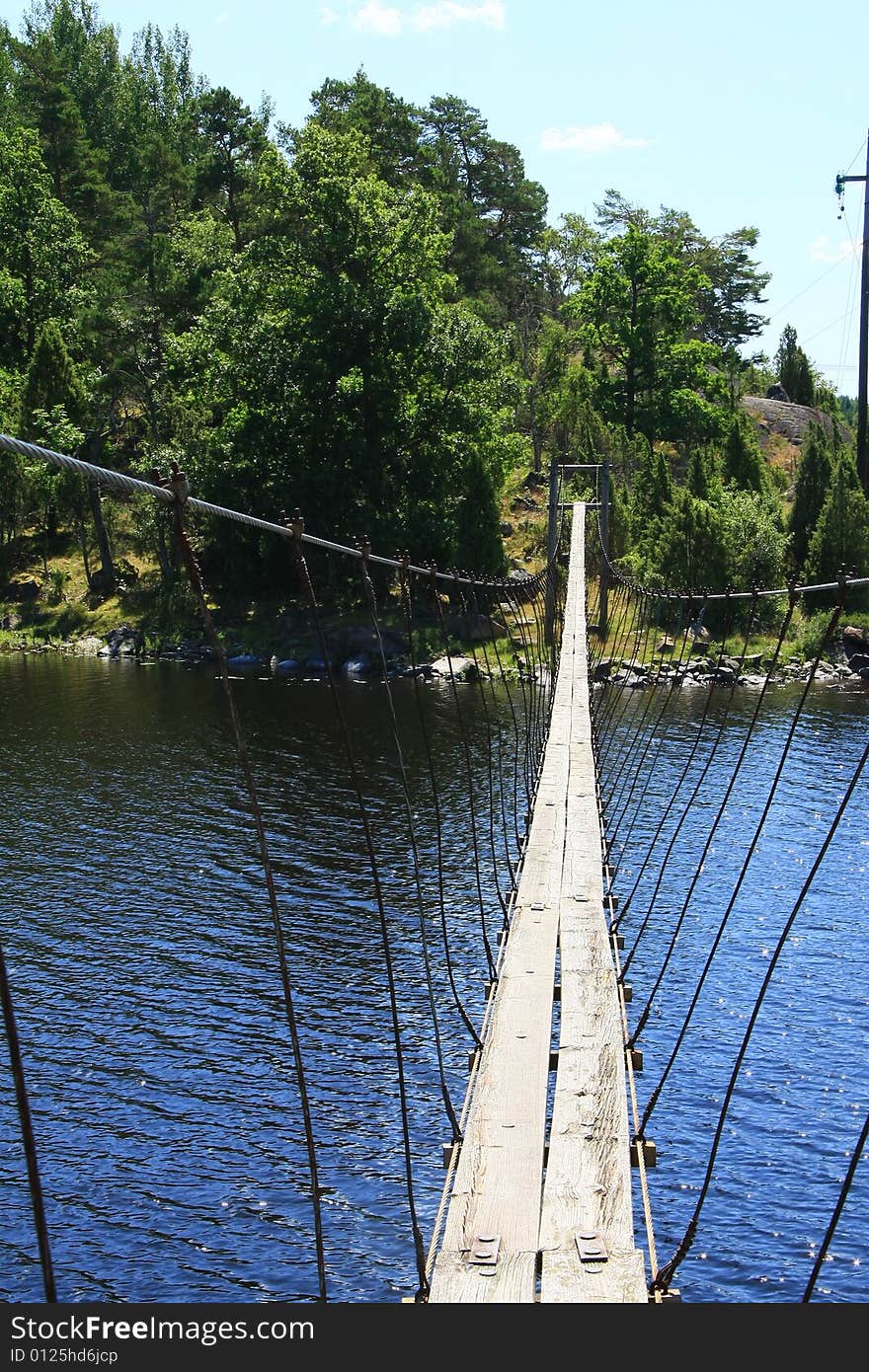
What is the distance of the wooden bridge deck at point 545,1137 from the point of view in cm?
423

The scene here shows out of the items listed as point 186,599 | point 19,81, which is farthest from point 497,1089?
point 19,81

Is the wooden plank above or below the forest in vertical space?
below

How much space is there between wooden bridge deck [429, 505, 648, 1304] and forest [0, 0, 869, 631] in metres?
26.9

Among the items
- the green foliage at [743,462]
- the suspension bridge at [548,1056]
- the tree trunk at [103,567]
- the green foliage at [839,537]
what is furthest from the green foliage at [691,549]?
the suspension bridge at [548,1056]

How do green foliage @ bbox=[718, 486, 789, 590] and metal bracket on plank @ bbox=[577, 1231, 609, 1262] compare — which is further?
green foliage @ bbox=[718, 486, 789, 590]

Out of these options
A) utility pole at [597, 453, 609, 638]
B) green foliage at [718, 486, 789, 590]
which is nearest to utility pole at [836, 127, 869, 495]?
green foliage at [718, 486, 789, 590]

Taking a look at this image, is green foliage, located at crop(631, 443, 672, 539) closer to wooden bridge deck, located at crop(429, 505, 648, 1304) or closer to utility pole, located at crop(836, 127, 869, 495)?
utility pole, located at crop(836, 127, 869, 495)

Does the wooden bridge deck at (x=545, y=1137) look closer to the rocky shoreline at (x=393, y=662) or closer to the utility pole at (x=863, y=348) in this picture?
the rocky shoreline at (x=393, y=662)

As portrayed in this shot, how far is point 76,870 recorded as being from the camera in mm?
17078

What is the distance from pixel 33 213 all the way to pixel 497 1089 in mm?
46347

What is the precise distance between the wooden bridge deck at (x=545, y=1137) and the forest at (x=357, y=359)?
26871 mm

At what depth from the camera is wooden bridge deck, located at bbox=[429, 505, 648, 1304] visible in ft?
13.9

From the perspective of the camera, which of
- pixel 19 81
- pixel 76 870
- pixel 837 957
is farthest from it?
pixel 19 81

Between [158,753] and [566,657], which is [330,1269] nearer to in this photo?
[566,657]
